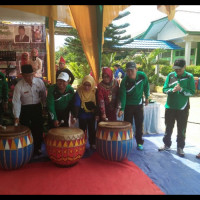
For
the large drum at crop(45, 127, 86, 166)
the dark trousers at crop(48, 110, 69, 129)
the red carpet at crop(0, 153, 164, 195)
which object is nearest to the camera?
the red carpet at crop(0, 153, 164, 195)

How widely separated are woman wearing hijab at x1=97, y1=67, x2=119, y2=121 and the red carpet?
865 mm

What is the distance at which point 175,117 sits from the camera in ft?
12.5

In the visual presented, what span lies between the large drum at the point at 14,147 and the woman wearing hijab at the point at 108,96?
1295 millimetres

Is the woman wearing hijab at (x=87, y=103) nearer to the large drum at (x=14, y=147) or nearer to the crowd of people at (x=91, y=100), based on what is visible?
the crowd of people at (x=91, y=100)

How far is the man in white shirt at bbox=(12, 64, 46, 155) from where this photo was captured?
10.6 feet

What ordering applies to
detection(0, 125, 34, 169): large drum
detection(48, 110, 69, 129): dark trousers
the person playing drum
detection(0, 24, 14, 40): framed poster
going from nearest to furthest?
detection(0, 125, 34, 169): large drum, the person playing drum, detection(48, 110, 69, 129): dark trousers, detection(0, 24, 14, 40): framed poster

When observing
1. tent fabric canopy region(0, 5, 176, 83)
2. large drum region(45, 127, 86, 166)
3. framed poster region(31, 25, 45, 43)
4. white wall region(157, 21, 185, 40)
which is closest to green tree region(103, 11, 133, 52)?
white wall region(157, 21, 185, 40)

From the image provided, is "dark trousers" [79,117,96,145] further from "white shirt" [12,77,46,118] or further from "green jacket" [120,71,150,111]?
"white shirt" [12,77,46,118]

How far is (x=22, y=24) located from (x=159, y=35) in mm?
13441

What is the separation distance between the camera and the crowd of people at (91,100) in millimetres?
3350

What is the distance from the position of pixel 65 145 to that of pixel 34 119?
2.74 ft

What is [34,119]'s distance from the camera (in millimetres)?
3475

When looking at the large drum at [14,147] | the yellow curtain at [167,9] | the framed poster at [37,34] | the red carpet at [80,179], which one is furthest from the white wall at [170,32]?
the large drum at [14,147]
